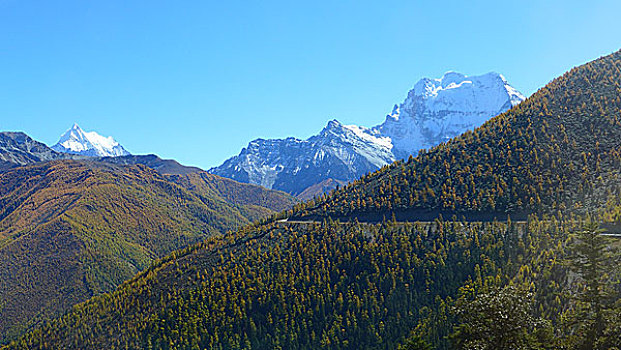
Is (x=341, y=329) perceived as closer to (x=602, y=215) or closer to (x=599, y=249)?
(x=602, y=215)

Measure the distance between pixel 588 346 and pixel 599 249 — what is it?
14.1m

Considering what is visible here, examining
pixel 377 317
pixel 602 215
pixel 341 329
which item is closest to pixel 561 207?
pixel 602 215

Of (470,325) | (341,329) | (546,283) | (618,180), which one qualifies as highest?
(618,180)

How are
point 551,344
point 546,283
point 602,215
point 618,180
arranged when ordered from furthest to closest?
point 618,180
point 602,215
point 546,283
point 551,344

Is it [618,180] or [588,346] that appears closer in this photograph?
[588,346]

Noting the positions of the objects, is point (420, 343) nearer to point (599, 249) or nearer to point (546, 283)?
point (599, 249)

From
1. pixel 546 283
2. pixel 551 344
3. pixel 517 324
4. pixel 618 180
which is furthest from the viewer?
pixel 618 180

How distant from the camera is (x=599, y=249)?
208ft

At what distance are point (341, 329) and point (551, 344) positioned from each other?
140 metres

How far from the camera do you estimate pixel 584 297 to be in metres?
63.3

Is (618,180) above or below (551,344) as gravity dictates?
above

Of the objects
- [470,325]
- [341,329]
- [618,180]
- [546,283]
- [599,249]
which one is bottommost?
[341,329]

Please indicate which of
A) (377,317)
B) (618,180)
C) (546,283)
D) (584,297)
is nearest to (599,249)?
(584,297)

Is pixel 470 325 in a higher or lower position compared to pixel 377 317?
higher
